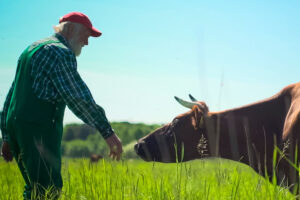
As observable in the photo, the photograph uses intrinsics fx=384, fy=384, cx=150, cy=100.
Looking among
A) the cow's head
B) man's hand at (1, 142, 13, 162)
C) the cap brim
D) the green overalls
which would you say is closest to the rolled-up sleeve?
the green overalls

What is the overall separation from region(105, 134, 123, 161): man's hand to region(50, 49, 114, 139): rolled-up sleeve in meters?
0.10

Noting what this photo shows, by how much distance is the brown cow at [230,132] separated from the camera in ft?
18.2

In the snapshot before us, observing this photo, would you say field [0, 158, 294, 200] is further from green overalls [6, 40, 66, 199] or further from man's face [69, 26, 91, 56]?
man's face [69, 26, 91, 56]

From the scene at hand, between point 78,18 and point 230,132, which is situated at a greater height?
point 78,18

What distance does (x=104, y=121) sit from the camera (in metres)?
3.42

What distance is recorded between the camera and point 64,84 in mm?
3445

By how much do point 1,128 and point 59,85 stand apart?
3.67 ft

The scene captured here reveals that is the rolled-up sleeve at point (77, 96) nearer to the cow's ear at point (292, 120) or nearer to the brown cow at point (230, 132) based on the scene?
the brown cow at point (230, 132)

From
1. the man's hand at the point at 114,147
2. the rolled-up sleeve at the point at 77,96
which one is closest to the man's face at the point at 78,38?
the rolled-up sleeve at the point at 77,96

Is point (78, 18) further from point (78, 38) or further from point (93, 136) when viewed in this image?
point (93, 136)

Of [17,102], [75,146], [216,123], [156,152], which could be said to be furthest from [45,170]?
[75,146]

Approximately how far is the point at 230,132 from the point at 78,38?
9.82 feet

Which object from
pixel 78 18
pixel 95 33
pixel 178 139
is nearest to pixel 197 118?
pixel 178 139

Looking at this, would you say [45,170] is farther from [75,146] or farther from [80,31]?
Answer: [75,146]
